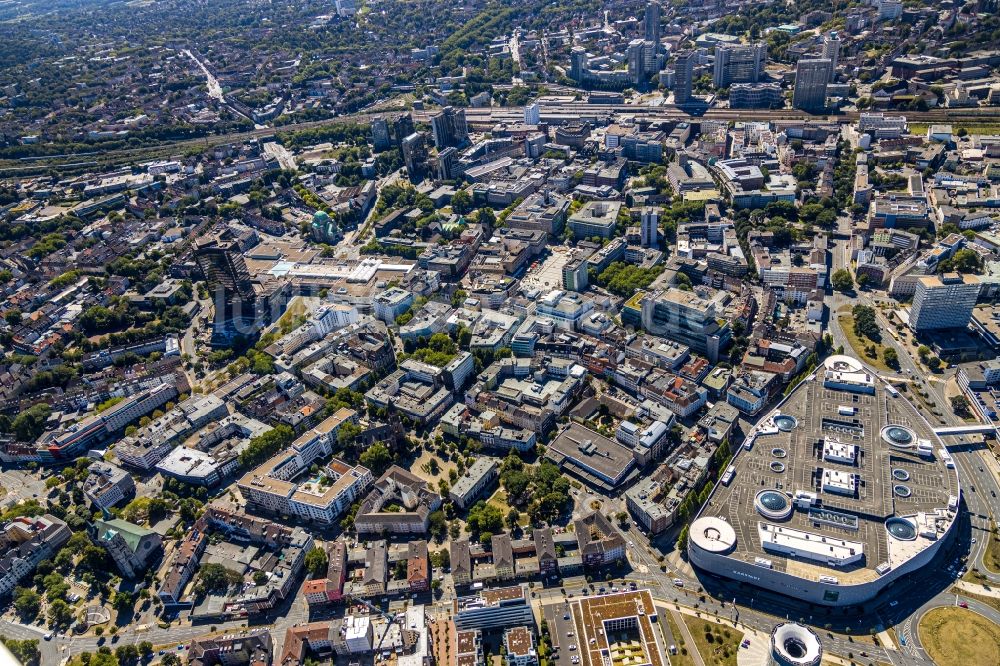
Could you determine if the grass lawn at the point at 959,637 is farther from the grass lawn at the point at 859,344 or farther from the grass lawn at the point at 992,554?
the grass lawn at the point at 859,344

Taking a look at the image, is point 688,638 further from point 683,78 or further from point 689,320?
point 683,78

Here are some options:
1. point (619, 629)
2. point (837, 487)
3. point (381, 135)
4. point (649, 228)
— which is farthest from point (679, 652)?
point (381, 135)

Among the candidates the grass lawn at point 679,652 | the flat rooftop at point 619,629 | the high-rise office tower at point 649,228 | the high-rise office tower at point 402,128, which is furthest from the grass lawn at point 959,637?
the high-rise office tower at point 402,128

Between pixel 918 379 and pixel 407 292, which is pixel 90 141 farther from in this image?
pixel 918 379

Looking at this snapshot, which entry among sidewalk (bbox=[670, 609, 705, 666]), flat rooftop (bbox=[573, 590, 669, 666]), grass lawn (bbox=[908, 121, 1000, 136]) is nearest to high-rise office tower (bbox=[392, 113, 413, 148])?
grass lawn (bbox=[908, 121, 1000, 136])

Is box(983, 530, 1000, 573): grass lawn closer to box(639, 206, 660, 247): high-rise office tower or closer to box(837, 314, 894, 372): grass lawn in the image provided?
box(837, 314, 894, 372): grass lawn

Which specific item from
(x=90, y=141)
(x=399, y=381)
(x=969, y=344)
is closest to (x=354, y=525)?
(x=399, y=381)

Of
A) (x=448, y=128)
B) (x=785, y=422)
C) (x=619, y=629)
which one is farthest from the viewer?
(x=448, y=128)
